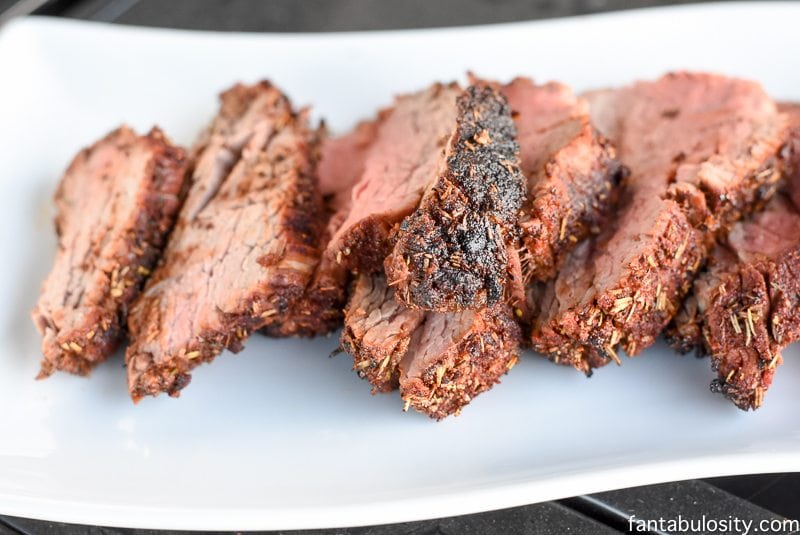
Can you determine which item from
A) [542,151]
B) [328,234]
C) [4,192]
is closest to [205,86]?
[4,192]

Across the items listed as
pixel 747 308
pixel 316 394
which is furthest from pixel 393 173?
pixel 747 308

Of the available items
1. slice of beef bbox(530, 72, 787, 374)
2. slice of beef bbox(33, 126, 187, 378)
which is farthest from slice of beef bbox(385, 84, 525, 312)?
slice of beef bbox(33, 126, 187, 378)

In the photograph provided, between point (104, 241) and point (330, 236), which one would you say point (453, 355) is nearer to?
point (330, 236)

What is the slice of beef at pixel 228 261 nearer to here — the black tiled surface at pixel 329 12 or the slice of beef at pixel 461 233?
the slice of beef at pixel 461 233

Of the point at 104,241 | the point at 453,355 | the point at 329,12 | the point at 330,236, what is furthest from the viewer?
the point at 329,12

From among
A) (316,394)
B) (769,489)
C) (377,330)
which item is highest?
(377,330)

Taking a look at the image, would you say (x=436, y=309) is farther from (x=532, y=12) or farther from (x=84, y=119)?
(x=532, y=12)

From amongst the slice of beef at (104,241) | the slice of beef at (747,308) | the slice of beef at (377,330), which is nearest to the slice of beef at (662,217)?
the slice of beef at (747,308)
